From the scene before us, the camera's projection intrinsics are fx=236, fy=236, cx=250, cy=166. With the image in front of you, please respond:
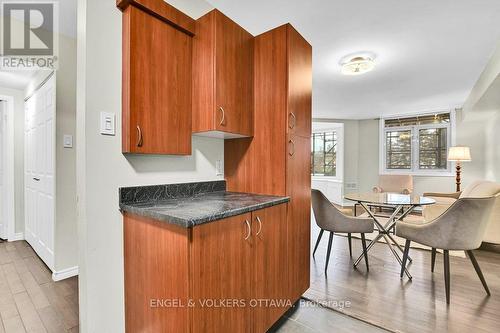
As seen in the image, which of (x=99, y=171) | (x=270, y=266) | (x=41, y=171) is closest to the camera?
(x=99, y=171)

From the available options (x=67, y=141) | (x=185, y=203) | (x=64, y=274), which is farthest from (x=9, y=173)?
(x=185, y=203)

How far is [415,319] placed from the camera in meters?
1.73

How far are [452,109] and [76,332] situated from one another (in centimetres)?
717

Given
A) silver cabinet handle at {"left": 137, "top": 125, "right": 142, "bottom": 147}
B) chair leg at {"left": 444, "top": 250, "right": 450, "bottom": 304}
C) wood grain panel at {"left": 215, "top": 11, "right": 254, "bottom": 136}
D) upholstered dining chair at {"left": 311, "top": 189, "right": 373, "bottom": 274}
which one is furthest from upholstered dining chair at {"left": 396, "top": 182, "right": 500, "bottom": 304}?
silver cabinet handle at {"left": 137, "top": 125, "right": 142, "bottom": 147}

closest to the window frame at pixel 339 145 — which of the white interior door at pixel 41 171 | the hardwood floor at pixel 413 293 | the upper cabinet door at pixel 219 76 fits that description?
the hardwood floor at pixel 413 293

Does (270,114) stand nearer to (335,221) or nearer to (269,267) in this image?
(269,267)

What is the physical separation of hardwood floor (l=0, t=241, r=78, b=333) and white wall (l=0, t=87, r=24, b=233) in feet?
2.81

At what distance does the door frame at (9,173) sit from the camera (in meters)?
3.28

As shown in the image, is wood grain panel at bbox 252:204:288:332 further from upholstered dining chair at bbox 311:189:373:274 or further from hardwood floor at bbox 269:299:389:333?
upholstered dining chair at bbox 311:189:373:274

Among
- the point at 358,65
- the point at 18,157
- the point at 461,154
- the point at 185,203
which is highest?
the point at 358,65

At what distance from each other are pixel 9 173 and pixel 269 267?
3.99m

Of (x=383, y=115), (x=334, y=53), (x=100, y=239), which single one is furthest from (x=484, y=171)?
(x=100, y=239)

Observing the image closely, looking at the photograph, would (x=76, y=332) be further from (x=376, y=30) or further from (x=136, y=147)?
(x=376, y=30)

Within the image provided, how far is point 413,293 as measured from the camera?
2074mm
